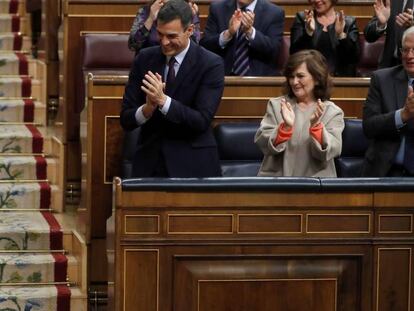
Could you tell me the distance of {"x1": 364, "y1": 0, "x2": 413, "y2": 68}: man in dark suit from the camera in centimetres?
463

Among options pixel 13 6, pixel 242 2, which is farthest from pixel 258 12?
pixel 13 6

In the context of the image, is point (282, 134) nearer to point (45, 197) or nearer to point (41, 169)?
point (45, 197)

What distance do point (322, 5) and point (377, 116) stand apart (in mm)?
1218

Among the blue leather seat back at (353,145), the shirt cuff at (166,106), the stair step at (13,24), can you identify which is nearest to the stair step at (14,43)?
the stair step at (13,24)

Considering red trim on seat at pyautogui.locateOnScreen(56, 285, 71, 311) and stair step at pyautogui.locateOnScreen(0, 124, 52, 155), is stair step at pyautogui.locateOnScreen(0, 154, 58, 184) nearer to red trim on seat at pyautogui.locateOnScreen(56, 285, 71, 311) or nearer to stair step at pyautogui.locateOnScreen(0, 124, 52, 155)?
stair step at pyautogui.locateOnScreen(0, 124, 52, 155)

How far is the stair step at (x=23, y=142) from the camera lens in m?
5.21

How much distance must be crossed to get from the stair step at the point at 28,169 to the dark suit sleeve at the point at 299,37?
3.65 feet

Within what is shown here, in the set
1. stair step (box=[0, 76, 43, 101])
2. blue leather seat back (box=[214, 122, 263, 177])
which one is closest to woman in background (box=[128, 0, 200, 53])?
blue leather seat back (box=[214, 122, 263, 177])

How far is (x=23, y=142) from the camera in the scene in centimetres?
523

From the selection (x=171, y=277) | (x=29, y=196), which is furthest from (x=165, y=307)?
(x=29, y=196)

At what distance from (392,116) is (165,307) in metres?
0.99

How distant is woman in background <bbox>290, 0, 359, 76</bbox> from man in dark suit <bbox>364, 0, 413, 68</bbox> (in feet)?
0.28

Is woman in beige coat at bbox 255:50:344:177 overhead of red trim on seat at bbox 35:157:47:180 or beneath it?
overhead

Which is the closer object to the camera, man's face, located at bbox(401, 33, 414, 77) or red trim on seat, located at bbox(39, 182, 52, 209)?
man's face, located at bbox(401, 33, 414, 77)
